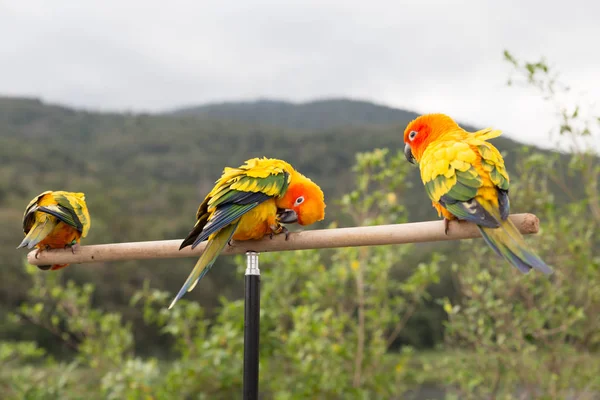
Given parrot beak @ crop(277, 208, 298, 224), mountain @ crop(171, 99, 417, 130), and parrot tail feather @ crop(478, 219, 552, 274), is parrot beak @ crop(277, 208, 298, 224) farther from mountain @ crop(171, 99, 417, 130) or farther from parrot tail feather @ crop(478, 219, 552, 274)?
mountain @ crop(171, 99, 417, 130)

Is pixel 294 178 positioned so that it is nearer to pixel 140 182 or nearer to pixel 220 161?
pixel 220 161

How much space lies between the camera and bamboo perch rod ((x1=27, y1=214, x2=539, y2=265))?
4.59 feet

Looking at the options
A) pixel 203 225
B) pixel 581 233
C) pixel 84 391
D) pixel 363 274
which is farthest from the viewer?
pixel 84 391

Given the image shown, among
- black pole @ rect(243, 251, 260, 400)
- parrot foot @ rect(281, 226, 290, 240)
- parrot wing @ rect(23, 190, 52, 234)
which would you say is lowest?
black pole @ rect(243, 251, 260, 400)

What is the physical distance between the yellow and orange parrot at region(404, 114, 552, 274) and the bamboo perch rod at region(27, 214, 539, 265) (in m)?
0.05

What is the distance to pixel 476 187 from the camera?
1.34 metres

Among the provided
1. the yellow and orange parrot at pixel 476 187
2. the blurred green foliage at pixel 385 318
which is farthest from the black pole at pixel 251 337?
the blurred green foliage at pixel 385 318

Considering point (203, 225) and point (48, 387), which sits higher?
point (203, 225)

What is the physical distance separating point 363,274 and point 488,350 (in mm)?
825

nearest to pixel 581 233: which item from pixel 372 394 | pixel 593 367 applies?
pixel 593 367

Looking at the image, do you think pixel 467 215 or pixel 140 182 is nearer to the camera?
pixel 467 215

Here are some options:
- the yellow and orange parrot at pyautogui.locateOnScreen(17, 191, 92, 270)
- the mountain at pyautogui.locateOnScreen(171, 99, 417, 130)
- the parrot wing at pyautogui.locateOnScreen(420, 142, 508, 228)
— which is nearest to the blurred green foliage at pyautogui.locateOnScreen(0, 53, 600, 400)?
the mountain at pyautogui.locateOnScreen(171, 99, 417, 130)

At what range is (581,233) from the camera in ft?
10.1

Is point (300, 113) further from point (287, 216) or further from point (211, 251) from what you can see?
point (211, 251)
